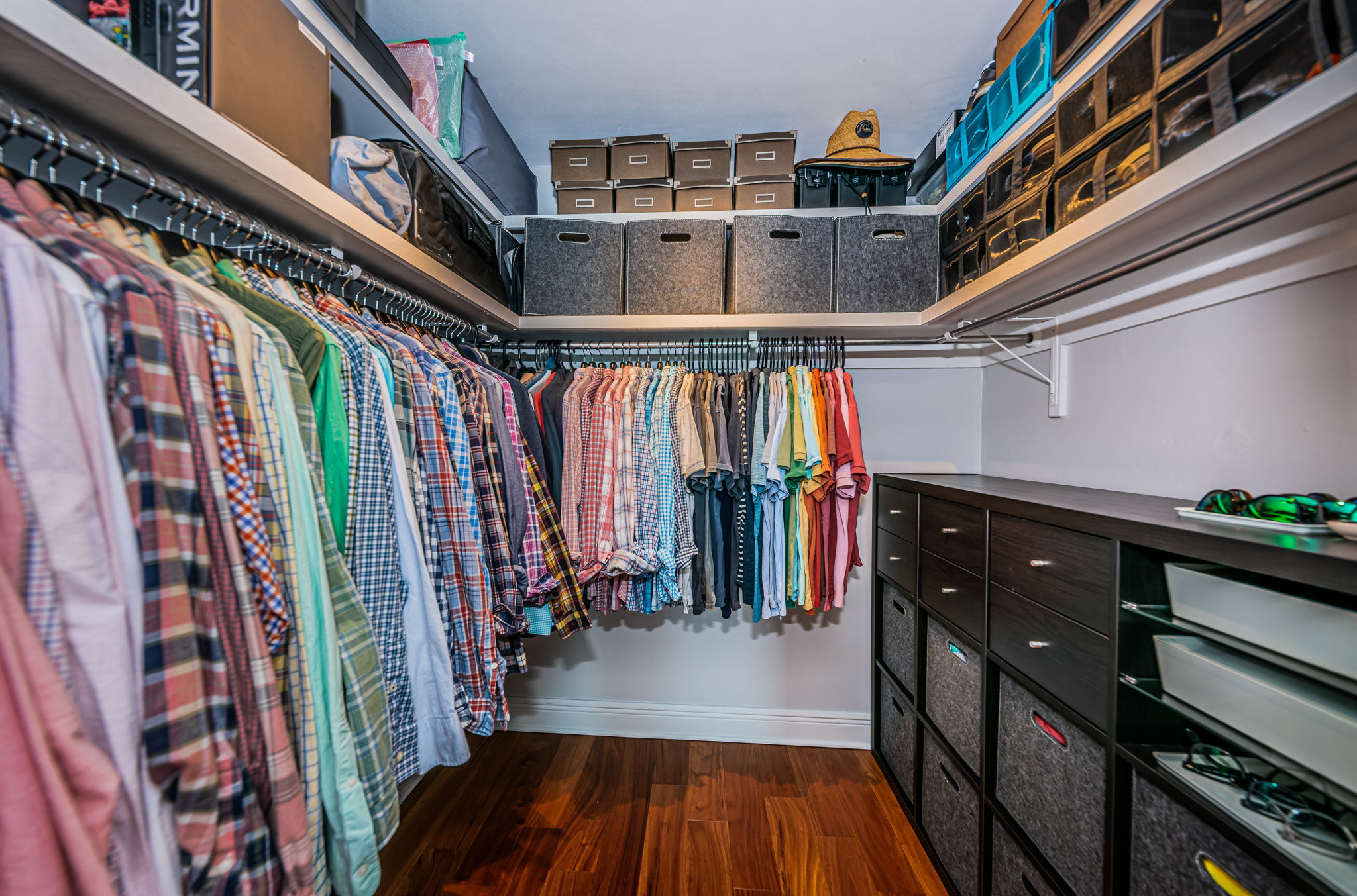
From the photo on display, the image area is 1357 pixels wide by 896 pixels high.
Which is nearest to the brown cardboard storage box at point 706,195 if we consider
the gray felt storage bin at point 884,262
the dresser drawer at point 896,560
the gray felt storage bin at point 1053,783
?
the gray felt storage bin at point 884,262

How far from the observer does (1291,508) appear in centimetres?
70

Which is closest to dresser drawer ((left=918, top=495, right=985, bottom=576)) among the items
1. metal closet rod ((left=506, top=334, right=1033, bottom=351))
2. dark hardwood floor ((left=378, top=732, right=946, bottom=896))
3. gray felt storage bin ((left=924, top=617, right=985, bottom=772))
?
gray felt storage bin ((left=924, top=617, right=985, bottom=772))

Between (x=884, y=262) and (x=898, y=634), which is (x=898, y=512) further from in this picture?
(x=884, y=262)

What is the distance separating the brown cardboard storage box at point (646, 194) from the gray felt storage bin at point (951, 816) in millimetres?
2023

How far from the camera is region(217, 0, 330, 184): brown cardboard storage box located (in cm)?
74

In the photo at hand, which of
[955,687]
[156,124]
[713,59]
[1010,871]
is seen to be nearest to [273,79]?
[156,124]

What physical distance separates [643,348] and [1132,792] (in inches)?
69.9

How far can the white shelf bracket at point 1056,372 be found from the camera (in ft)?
5.03

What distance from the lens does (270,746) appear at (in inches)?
21.6

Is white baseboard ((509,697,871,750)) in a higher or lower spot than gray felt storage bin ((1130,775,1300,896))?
lower

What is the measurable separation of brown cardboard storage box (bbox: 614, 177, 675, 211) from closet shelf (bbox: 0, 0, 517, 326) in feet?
3.24

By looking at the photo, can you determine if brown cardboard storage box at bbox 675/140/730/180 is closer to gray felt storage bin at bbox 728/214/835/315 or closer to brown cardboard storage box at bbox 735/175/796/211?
brown cardboard storage box at bbox 735/175/796/211

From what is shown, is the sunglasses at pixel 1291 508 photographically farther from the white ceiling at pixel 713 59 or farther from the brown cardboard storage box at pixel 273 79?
the brown cardboard storage box at pixel 273 79

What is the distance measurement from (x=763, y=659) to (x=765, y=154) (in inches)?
78.8
